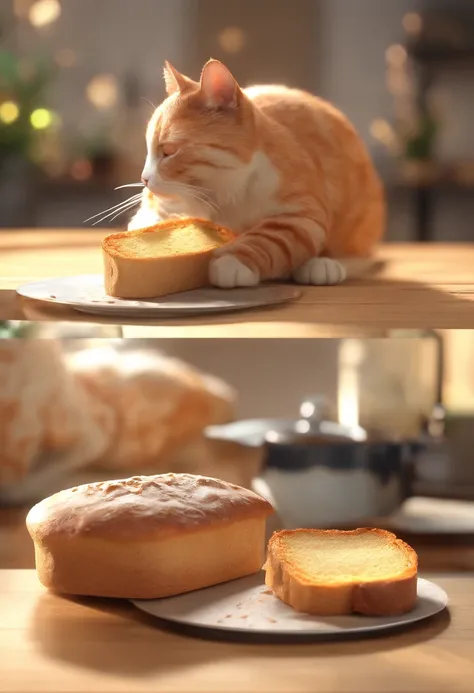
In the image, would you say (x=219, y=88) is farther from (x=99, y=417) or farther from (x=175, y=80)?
(x=99, y=417)

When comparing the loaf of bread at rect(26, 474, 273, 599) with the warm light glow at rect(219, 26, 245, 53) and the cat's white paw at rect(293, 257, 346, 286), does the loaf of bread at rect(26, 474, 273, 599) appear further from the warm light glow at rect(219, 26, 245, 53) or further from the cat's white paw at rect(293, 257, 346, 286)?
the warm light glow at rect(219, 26, 245, 53)

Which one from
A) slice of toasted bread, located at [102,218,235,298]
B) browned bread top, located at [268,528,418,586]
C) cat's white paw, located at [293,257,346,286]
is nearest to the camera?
browned bread top, located at [268,528,418,586]

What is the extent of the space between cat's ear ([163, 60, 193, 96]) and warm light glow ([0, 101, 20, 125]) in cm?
243

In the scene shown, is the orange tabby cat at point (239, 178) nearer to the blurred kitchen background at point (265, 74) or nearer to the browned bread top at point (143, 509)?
the browned bread top at point (143, 509)

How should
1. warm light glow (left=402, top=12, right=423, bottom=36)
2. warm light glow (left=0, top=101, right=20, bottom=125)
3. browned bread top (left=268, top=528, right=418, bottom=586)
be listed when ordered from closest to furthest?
browned bread top (left=268, top=528, right=418, bottom=586), warm light glow (left=0, top=101, right=20, bottom=125), warm light glow (left=402, top=12, right=423, bottom=36)

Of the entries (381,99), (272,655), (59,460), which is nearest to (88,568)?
(272,655)

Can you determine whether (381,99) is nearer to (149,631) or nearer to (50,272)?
(50,272)

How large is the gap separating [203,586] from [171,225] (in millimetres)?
382

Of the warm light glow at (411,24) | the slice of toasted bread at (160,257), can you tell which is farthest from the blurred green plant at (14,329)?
the warm light glow at (411,24)

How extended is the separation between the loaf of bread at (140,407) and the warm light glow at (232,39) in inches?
109

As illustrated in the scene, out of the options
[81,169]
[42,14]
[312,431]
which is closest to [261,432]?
[312,431]

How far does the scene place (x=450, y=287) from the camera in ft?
3.64

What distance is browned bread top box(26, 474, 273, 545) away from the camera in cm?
88

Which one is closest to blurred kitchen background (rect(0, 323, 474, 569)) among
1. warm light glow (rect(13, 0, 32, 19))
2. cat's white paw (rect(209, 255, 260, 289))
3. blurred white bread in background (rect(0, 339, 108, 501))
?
blurred white bread in background (rect(0, 339, 108, 501))
